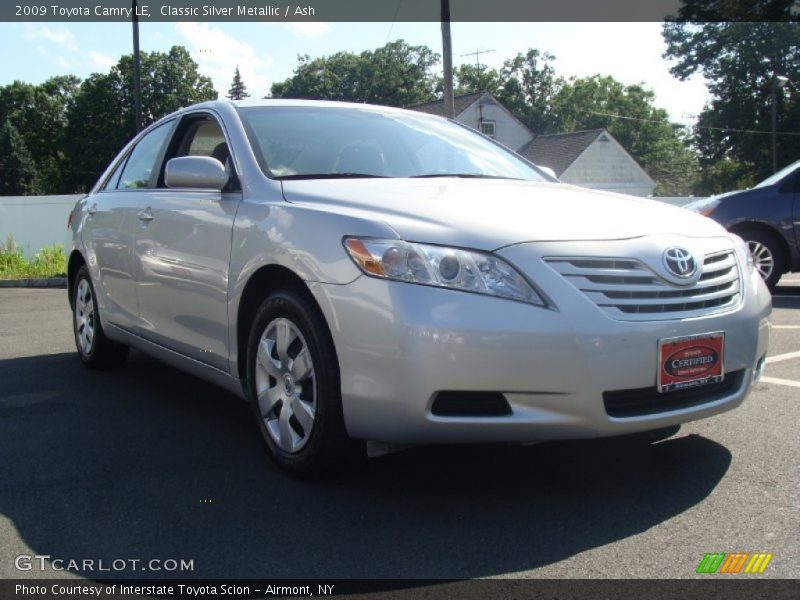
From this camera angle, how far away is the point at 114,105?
229 feet

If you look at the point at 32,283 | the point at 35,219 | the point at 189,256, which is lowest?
the point at 32,283

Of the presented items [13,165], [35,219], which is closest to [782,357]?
[35,219]

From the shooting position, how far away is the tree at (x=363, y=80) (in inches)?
2741

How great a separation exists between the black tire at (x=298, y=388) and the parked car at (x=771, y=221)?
7473 mm

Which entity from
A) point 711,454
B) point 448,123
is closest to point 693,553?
point 711,454

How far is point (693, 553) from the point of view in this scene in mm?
2832

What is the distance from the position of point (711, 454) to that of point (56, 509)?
8.85 ft

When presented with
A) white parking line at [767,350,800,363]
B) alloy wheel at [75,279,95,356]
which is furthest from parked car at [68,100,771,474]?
white parking line at [767,350,800,363]

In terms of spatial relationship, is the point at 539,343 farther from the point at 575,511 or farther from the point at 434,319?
the point at 575,511

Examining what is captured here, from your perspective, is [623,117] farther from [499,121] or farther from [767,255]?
[767,255]

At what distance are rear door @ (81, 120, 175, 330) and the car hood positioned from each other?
1.66 meters

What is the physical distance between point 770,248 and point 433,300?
25.5ft

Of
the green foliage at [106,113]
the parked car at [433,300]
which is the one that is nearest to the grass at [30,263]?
the parked car at [433,300]

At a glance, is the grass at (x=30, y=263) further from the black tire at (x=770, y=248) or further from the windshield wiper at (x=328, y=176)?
the windshield wiper at (x=328, y=176)
